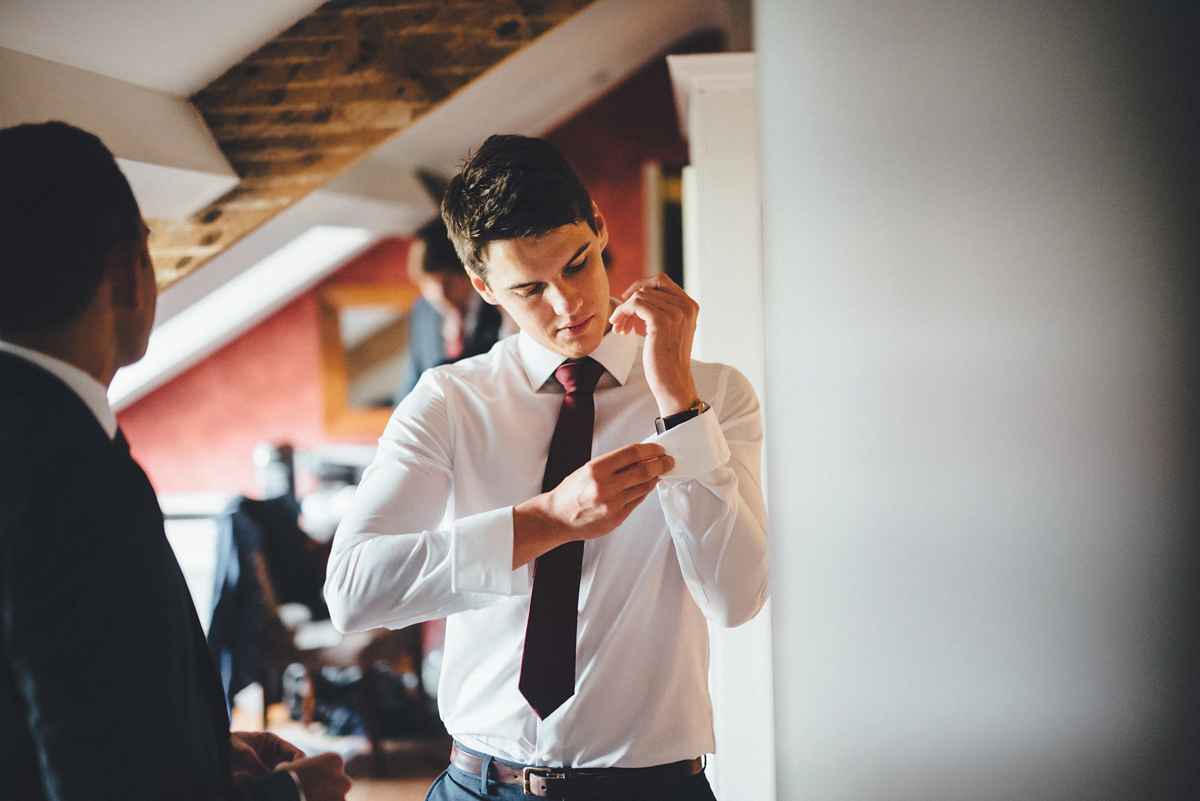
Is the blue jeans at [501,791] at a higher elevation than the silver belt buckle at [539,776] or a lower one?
lower

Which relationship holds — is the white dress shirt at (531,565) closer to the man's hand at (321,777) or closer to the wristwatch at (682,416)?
the wristwatch at (682,416)

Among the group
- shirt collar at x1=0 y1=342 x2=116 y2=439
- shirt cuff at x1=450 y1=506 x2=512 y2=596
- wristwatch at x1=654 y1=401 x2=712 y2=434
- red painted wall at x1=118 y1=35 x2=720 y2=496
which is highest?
shirt collar at x1=0 y1=342 x2=116 y2=439

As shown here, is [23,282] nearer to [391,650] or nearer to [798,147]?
[798,147]

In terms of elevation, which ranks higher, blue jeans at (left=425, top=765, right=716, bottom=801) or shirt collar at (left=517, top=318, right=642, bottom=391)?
shirt collar at (left=517, top=318, right=642, bottom=391)

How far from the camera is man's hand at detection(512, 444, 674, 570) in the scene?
36.8 inches

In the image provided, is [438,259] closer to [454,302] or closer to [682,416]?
[454,302]

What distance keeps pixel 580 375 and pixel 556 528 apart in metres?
0.32

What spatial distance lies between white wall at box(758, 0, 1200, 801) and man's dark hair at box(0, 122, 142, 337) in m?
0.67

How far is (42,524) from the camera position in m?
0.63

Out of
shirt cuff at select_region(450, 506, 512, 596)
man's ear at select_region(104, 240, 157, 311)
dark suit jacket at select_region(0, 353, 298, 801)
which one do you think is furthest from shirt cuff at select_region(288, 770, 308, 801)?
man's ear at select_region(104, 240, 157, 311)

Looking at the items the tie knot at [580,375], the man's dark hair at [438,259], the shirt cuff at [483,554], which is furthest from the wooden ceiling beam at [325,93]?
the shirt cuff at [483,554]

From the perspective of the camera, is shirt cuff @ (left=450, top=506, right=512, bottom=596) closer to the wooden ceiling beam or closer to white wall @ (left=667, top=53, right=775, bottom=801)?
white wall @ (left=667, top=53, right=775, bottom=801)

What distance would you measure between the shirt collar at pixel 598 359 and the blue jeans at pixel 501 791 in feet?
1.90

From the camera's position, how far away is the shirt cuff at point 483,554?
1001 mm
